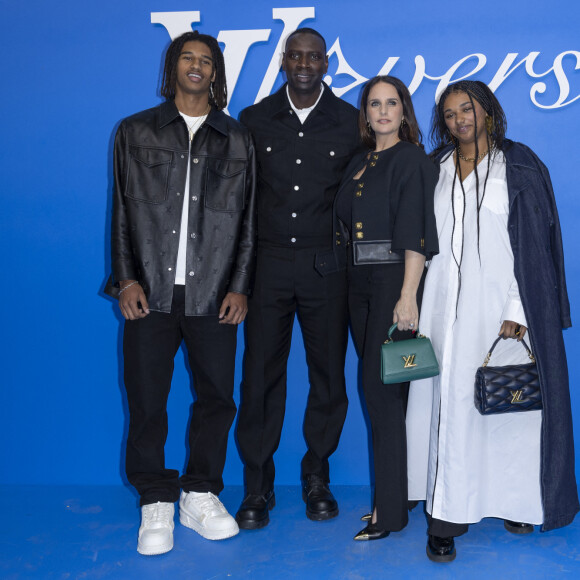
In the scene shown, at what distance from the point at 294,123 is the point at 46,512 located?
2233 mm

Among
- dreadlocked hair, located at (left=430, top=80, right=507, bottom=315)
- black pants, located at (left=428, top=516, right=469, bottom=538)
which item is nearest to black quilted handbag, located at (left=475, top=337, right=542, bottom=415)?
dreadlocked hair, located at (left=430, top=80, right=507, bottom=315)

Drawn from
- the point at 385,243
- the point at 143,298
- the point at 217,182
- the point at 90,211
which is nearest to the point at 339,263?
the point at 385,243

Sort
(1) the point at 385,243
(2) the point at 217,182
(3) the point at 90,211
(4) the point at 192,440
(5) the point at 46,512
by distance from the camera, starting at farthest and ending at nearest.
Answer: (3) the point at 90,211 < (5) the point at 46,512 < (4) the point at 192,440 < (2) the point at 217,182 < (1) the point at 385,243

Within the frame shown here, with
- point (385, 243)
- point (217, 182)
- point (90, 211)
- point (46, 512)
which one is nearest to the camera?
point (385, 243)

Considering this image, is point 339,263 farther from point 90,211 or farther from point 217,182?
point 90,211

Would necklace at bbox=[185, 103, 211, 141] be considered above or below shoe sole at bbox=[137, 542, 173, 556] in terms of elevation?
above

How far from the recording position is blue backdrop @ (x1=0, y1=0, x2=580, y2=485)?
3252mm

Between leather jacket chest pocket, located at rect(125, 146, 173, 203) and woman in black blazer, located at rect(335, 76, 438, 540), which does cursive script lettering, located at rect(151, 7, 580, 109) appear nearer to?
woman in black blazer, located at rect(335, 76, 438, 540)

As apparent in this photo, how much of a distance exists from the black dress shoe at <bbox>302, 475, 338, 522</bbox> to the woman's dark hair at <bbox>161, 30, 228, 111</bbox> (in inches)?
71.7

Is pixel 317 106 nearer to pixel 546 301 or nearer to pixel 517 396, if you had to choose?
pixel 546 301

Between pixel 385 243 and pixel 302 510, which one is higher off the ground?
pixel 385 243

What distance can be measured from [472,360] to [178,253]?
1300mm

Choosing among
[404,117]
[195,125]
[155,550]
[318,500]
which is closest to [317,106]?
[404,117]

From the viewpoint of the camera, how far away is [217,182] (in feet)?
9.36
